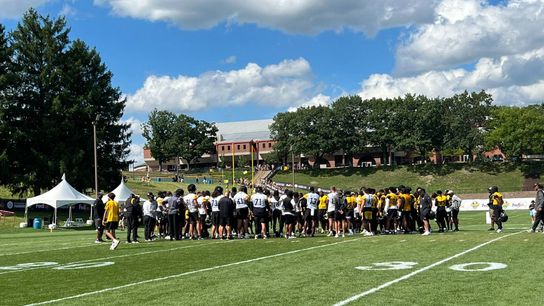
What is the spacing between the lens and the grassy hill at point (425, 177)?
90269 mm

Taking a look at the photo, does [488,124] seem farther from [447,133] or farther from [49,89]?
[49,89]

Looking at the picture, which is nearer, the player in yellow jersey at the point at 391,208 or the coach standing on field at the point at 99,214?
the coach standing on field at the point at 99,214

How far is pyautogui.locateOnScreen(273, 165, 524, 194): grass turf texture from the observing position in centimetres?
9006

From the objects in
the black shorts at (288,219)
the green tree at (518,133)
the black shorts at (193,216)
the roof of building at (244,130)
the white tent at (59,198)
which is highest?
the roof of building at (244,130)

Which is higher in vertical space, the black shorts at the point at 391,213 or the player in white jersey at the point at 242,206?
the player in white jersey at the point at 242,206

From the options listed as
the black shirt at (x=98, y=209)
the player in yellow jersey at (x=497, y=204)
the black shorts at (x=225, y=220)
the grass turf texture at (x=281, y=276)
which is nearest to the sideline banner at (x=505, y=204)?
the player in yellow jersey at (x=497, y=204)

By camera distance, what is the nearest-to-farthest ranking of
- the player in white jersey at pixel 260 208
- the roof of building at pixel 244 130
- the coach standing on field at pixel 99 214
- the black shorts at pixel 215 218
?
the coach standing on field at pixel 99 214 → the player in white jersey at pixel 260 208 → the black shorts at pixel 215 218 → the roof of building at pixel 244 130

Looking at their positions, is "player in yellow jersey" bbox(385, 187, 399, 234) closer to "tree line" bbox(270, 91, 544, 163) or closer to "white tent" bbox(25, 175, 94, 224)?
"white tent" bbox(25, 175, 94, 224)

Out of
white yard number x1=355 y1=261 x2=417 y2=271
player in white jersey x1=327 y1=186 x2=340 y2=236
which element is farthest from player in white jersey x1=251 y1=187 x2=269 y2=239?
white yard number x1=355 y1=261 x2=417 y2=271

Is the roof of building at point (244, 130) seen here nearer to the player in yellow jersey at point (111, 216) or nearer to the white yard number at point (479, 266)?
the player in yellow jersey at point (111, 216)

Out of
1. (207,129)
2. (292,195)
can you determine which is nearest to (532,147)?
(207,129)

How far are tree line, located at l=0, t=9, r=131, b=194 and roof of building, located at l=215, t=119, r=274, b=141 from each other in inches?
3297

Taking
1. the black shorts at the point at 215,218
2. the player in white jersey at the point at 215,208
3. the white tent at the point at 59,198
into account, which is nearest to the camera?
the player in white jersey at the point at 215,208

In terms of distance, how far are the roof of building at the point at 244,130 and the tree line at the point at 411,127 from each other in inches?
981
